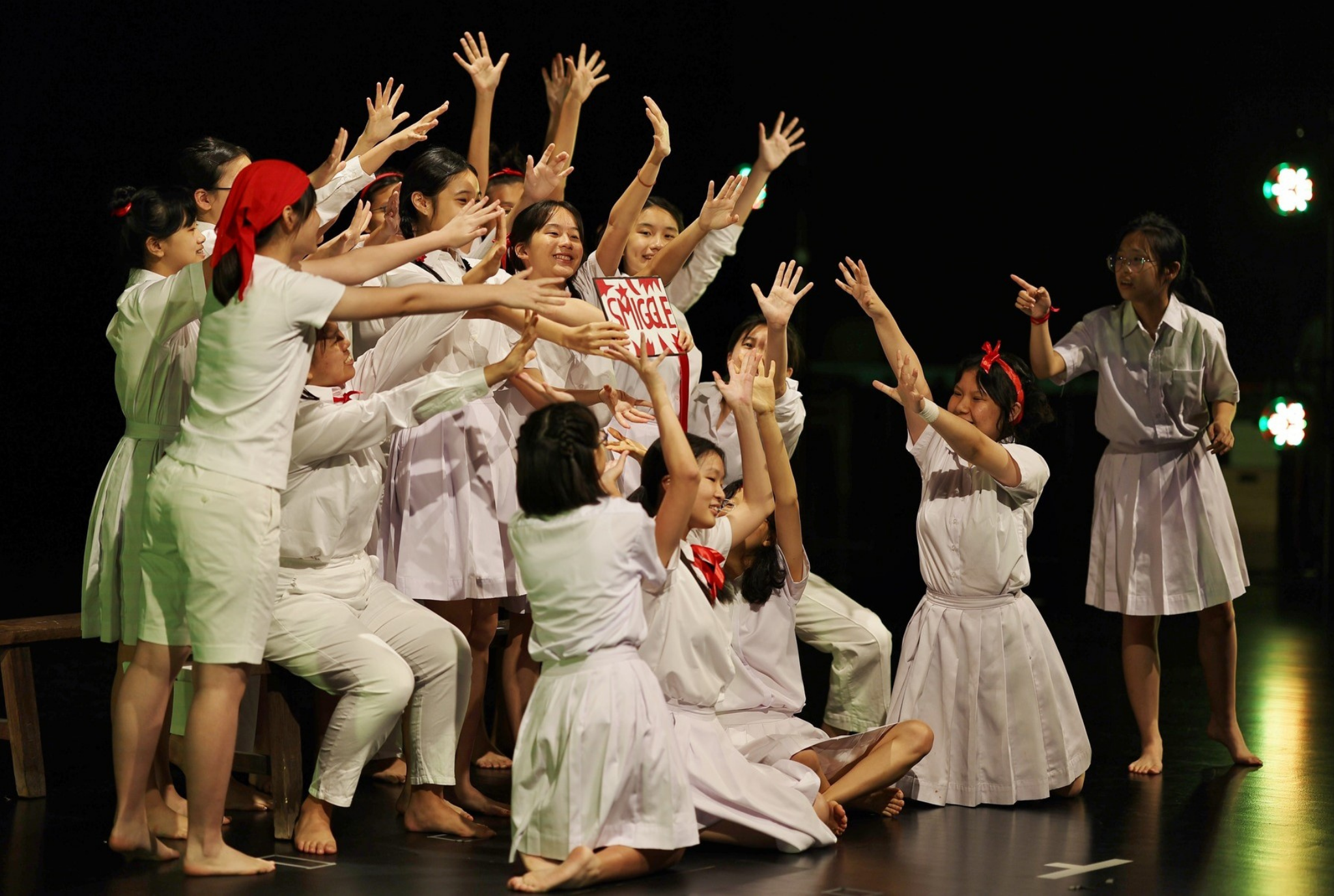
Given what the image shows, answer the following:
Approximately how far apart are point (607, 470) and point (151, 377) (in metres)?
1.07

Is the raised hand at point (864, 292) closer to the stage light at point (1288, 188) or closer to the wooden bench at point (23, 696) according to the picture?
the wooden bench at point (23, 696)

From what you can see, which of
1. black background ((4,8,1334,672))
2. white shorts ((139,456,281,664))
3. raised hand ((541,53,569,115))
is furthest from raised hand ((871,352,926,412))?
black background ((4,8,1334,672))

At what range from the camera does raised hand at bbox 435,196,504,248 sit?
3.41m

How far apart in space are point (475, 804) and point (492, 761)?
56 cm

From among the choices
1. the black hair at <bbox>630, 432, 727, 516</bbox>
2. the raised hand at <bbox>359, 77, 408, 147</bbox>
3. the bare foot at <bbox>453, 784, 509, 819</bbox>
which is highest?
the raised hand at <bbox>359, 77, 408, 147</bbox>

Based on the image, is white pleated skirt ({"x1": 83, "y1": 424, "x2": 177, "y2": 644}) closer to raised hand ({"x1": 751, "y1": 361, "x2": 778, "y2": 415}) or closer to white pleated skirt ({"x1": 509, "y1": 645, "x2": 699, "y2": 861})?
white pleated skirt ({"x1": 509, "y1": 645, "x2": 699, "y2": 861})

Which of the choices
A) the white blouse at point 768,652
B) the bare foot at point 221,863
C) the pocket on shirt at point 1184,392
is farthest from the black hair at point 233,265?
the pocket on shirt at point 1184,392

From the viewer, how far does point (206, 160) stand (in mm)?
3998

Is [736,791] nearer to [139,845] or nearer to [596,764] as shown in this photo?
[596,764]

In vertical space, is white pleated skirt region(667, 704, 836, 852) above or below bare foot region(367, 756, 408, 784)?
above

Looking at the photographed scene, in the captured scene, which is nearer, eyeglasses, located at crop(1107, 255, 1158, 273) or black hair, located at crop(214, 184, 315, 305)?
black hair, located at crop(214, 184, 315, 305)

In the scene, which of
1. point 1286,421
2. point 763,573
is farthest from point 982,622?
point 1286,421

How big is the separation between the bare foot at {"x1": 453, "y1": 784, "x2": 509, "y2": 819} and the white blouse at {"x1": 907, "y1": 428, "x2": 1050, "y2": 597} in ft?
4.20

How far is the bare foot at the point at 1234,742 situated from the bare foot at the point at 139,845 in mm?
2902
